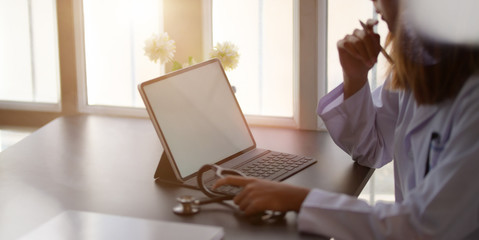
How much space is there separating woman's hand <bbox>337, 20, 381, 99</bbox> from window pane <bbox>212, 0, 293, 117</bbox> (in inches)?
29.8

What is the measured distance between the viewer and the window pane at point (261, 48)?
2.36 meters

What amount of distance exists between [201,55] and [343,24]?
589mm

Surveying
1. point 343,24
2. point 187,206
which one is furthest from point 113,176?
point 343,24

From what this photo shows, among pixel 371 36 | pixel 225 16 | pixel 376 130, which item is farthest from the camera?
pixel 225 16

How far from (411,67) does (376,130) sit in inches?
19.9

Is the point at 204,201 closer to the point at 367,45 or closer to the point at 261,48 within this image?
the point at 367,45

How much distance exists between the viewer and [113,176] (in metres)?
1.57

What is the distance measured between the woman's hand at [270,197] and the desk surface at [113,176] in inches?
1.3

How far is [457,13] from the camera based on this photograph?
1085mm

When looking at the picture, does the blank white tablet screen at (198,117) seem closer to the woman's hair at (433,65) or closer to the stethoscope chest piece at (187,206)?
the stethoscope chest piece at (187,206)

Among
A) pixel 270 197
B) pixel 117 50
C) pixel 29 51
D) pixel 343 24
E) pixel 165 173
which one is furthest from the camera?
pixel 29 51

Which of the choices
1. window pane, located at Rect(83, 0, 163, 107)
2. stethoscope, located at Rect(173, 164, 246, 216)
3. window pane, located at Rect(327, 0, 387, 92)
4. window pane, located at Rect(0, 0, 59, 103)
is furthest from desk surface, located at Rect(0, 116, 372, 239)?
window pane, located at Rect(0, 0, 59, 103)

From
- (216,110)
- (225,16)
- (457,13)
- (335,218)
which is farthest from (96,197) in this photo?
(225,16)

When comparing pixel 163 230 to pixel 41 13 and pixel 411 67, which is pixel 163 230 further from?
pixel 41 13
